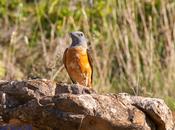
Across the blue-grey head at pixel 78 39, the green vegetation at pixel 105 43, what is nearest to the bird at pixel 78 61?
the blue-grey head at pixel 78 39

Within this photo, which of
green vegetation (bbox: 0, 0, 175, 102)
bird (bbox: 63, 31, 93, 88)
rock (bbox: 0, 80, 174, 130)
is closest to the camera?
rock (bbox: 0, 80, 174, 130)

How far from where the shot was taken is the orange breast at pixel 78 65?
6.36 metres

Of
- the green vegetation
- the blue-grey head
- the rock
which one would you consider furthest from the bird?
the rock

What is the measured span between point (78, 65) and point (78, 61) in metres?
0.04

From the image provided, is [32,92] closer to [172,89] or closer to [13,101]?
[13,101]

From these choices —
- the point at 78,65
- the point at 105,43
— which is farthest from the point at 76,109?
the point at 105,43

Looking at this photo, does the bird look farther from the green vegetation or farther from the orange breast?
the green vegetation

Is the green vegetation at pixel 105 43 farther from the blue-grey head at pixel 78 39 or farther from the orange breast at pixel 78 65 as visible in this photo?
the blue-grey head at pixel 78 39

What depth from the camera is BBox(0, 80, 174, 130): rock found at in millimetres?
4059

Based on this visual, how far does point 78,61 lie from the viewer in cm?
641

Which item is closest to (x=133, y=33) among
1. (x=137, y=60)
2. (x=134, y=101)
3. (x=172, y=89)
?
(x=137, y=60)

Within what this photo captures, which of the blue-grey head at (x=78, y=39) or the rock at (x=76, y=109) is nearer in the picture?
the rock at (x=76, y=109)

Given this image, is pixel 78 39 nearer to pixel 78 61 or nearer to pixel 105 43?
pixel 78 61

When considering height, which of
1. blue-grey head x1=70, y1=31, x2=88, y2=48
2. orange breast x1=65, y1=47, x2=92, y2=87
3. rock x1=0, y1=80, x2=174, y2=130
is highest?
blue-grey head x1=70, y1=31, x2=88, y2=48
